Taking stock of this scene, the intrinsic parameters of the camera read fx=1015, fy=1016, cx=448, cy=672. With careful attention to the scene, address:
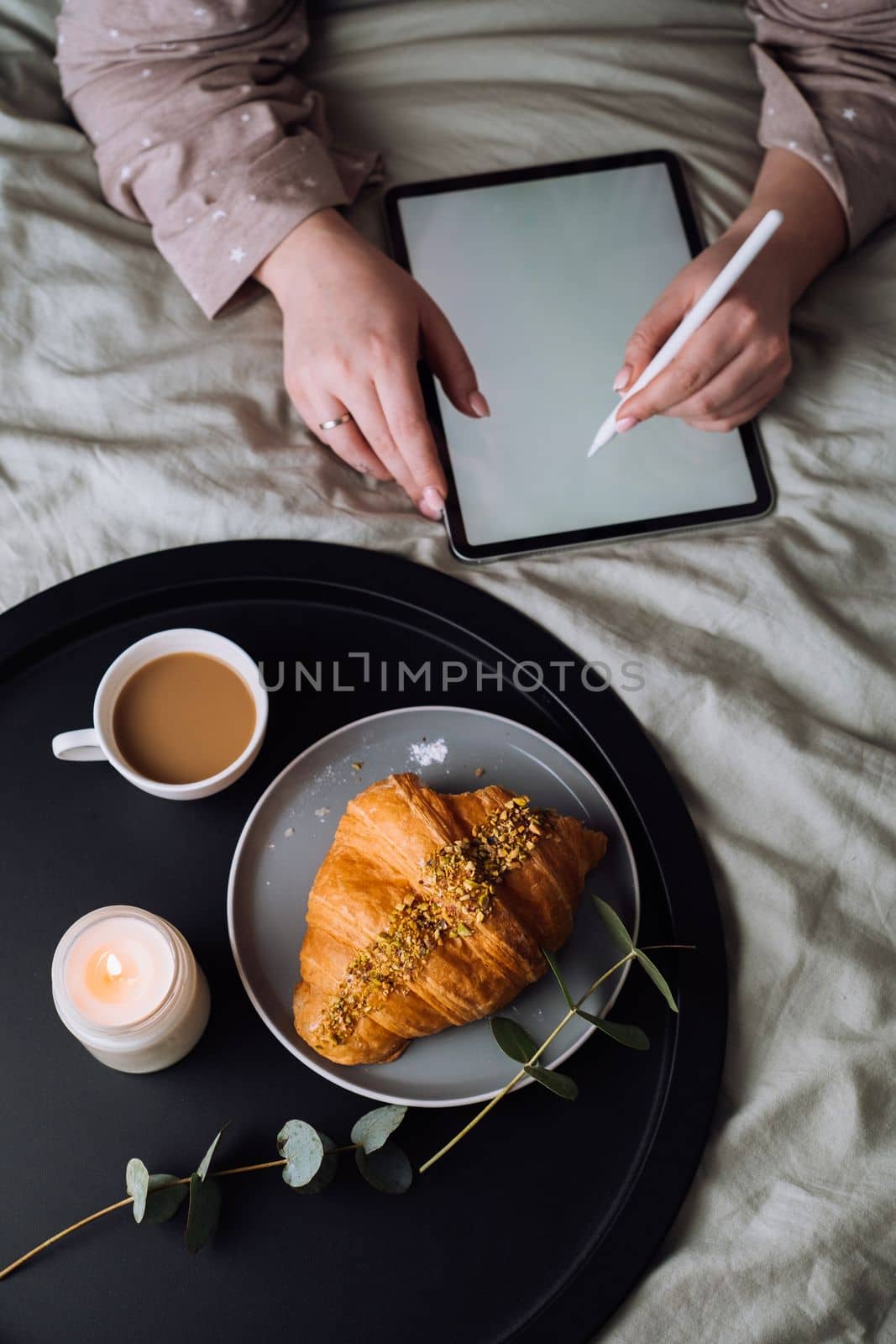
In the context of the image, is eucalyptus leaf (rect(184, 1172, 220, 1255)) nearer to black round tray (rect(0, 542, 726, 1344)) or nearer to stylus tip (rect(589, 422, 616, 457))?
black round tray (rect(0, 542, 726, 1344))

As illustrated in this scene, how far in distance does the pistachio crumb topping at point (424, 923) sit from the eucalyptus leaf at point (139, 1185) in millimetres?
135

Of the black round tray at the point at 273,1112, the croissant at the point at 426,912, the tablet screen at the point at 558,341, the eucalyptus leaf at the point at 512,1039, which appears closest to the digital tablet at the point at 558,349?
the tablet screen at the point at 558,341

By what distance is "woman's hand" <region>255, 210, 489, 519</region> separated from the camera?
83 centimetres

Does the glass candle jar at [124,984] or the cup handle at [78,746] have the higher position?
the cup handle at [78,746]

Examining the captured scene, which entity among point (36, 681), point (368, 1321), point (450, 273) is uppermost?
point (450, 273)

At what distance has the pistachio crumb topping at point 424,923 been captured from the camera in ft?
2.06

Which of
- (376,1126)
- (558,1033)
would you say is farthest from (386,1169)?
(558,1033)

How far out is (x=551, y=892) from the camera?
655mm

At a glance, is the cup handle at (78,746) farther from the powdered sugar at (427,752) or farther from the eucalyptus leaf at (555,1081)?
the eucalyptus leaf at (555,1081)

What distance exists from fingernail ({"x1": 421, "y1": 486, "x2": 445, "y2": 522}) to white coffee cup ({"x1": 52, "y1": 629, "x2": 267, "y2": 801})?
22 cm

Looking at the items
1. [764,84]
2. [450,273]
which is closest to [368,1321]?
[450,273]

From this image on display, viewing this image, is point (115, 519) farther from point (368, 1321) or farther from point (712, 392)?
point (368, 1321)

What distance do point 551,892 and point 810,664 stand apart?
13.3 inches

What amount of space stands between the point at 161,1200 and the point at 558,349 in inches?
29.4
